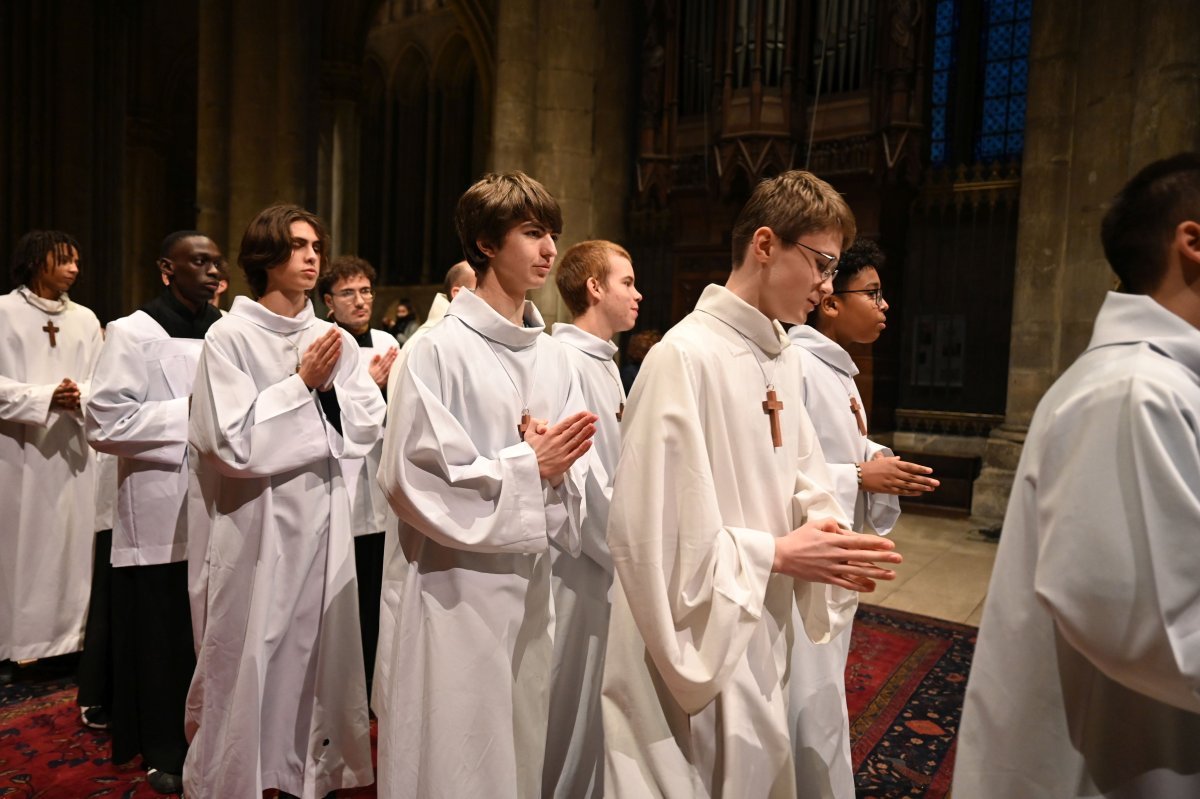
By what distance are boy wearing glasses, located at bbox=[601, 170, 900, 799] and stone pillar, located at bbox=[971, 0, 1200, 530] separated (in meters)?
5.84

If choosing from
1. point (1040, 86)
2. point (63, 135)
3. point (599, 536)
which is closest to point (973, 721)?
point (599, 536)

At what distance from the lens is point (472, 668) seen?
2.07 metres

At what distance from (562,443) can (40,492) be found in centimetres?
330

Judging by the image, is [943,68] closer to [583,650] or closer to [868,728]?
[868,728]

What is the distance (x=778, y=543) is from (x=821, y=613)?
0.30 metres

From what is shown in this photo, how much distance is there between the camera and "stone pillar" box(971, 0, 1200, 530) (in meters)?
6.54

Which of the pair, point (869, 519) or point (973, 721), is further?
point (869, 519)

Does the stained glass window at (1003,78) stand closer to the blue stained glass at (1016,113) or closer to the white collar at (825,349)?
the blue stained glass at (1016,113)

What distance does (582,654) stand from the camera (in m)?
2.61

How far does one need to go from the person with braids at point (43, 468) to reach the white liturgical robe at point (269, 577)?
1824 millimetres

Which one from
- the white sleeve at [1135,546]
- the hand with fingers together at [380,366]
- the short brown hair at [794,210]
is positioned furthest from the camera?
the hand with fingers together at [380,366]

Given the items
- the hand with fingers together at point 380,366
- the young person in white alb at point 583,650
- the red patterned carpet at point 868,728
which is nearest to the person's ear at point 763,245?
the young person in white alb at point 583,650

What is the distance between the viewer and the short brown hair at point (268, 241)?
269 cm

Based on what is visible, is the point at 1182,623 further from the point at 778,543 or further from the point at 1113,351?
the point at 778,543
